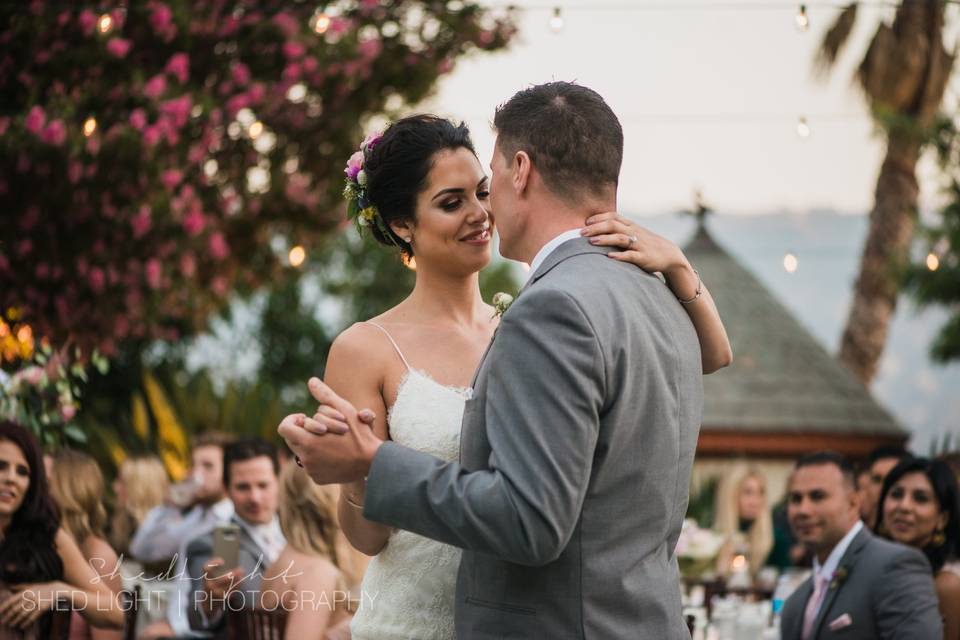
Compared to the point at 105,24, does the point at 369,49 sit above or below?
above

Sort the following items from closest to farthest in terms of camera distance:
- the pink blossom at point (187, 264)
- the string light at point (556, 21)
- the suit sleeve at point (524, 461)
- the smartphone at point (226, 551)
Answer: the suit sleeve at point (524, 461)
the smartphone at point (226, 551)
the string light at point (556, 21)
the pink blossom at point (187, 264)

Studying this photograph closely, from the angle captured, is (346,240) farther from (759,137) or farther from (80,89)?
(80,89)

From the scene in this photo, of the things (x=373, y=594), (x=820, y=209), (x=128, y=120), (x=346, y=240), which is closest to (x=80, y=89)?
(x=128, y=120)

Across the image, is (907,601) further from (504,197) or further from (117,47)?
(117,47)

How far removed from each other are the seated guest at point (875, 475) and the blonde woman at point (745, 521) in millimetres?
1717

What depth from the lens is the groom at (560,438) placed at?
8.36 ft

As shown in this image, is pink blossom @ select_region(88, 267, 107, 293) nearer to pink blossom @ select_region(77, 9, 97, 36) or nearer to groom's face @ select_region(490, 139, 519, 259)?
pink blossom @ select_region(77, 9, 97, 36)

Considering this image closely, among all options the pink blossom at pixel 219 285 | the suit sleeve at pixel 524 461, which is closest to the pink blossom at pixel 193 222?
the pink blossom at pixel 219 285

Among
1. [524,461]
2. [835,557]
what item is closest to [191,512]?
[835,557]

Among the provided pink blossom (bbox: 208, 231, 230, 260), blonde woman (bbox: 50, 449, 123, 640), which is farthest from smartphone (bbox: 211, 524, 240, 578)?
pink blossom (bbox: 208, 231, 230, 260)

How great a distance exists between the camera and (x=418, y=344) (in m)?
3.77

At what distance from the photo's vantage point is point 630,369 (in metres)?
2.67

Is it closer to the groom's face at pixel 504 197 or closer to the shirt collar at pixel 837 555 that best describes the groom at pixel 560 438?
the groom's face at pixel 504 197

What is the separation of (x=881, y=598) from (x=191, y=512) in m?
5.77
